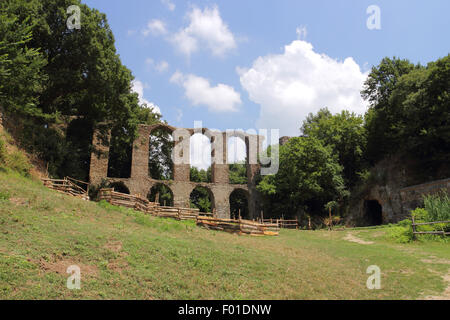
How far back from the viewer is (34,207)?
484 inches

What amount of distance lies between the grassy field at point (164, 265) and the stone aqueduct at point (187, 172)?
1694 centimetres

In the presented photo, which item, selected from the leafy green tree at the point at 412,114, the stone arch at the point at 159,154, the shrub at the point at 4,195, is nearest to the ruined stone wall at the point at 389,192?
the leafy green tree at the point at 412,114

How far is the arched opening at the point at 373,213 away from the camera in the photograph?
104ft

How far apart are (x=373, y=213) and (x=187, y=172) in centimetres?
1895

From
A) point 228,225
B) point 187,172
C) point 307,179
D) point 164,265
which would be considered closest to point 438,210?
point 228,225

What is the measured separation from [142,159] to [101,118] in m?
7.72

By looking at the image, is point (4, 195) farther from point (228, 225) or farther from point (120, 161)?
point (120, 161)

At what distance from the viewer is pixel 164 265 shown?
907 cm

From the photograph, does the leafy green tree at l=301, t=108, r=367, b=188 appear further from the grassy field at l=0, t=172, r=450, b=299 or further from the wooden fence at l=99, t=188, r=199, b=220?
the grassy field at l=0, t=172, r=450, b=299

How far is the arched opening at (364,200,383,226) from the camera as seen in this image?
31.7 m

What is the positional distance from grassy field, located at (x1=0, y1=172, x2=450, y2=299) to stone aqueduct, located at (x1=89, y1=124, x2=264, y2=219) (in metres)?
16.9

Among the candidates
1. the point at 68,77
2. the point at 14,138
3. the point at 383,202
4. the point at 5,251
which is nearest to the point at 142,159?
the point at 68,77

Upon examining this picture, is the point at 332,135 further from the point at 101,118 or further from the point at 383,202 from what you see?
the point at 101,118
